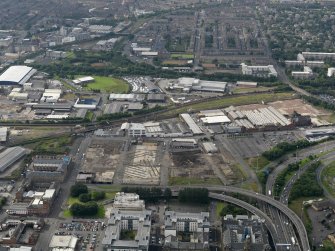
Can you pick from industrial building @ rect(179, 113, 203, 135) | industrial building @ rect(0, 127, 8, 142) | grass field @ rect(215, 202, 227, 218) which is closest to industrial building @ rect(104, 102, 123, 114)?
industrial building @ rect(179, 113, 203, 135)

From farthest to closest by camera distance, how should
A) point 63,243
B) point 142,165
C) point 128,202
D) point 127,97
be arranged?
point 127,97 → point 142,165 → point 128,202 → point 63,243

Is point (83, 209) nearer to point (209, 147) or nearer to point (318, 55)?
point (209, 147)

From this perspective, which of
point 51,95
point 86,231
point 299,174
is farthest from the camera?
point 51,95

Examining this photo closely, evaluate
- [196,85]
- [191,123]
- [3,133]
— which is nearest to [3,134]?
[3,133]

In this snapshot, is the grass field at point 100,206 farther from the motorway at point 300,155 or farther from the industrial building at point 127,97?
the industrial building at point 127,97

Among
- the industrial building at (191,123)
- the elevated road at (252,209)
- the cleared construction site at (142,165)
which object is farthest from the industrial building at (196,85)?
the elevated road at (252,209)

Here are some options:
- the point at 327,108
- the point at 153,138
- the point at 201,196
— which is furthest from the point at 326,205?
the point at 327,108
